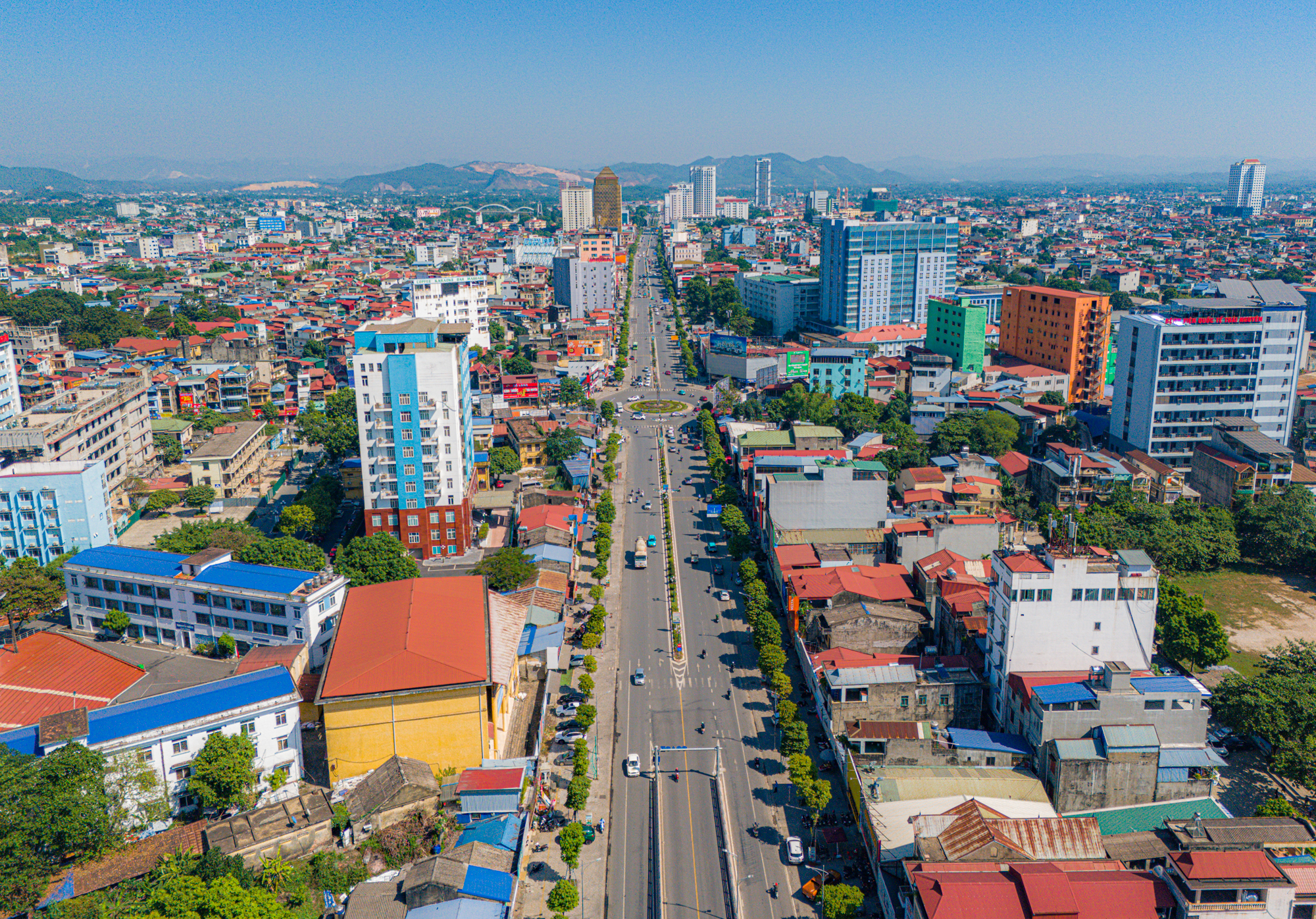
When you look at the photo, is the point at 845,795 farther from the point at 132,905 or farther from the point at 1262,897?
the point at 132,905

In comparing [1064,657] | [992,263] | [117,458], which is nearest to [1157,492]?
[1064,657]

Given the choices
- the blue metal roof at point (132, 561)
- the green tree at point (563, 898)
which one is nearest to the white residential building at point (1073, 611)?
the green tree at point (563, 898)

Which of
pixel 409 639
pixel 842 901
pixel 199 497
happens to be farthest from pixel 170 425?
pixel 842 901

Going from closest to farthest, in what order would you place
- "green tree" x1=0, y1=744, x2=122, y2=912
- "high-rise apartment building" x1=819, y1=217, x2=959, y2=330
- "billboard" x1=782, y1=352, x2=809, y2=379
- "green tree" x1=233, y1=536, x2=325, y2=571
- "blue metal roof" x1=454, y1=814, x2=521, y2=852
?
"green tree" x1=0, y1=744, x2=122, y2=912 → "blue metal roof" x1=454, y1=814, x2=521, y2=852 → "green tree" x1=233, y1=536, x2=325, y2=571 → "billboard" x1=782, y1=352, x2=809, y2=379 → "high-rise apartment building" x1=819, y1=217, x2=959, y2=330

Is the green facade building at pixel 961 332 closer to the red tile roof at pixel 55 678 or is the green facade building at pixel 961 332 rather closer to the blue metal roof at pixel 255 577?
the blue metal roof at pixel 255 577

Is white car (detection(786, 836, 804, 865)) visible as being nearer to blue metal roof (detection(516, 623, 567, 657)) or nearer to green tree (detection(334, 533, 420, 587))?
blue metal roof (detection(516, 623, 567, 657))

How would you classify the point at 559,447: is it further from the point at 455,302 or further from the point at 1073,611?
the point at 1073,611

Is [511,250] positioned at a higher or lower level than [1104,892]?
higher

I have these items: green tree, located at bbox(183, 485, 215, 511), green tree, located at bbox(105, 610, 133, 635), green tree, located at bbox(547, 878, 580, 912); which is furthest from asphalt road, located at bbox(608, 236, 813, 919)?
green tree, located at bbox(183, 485, 215, 511)
